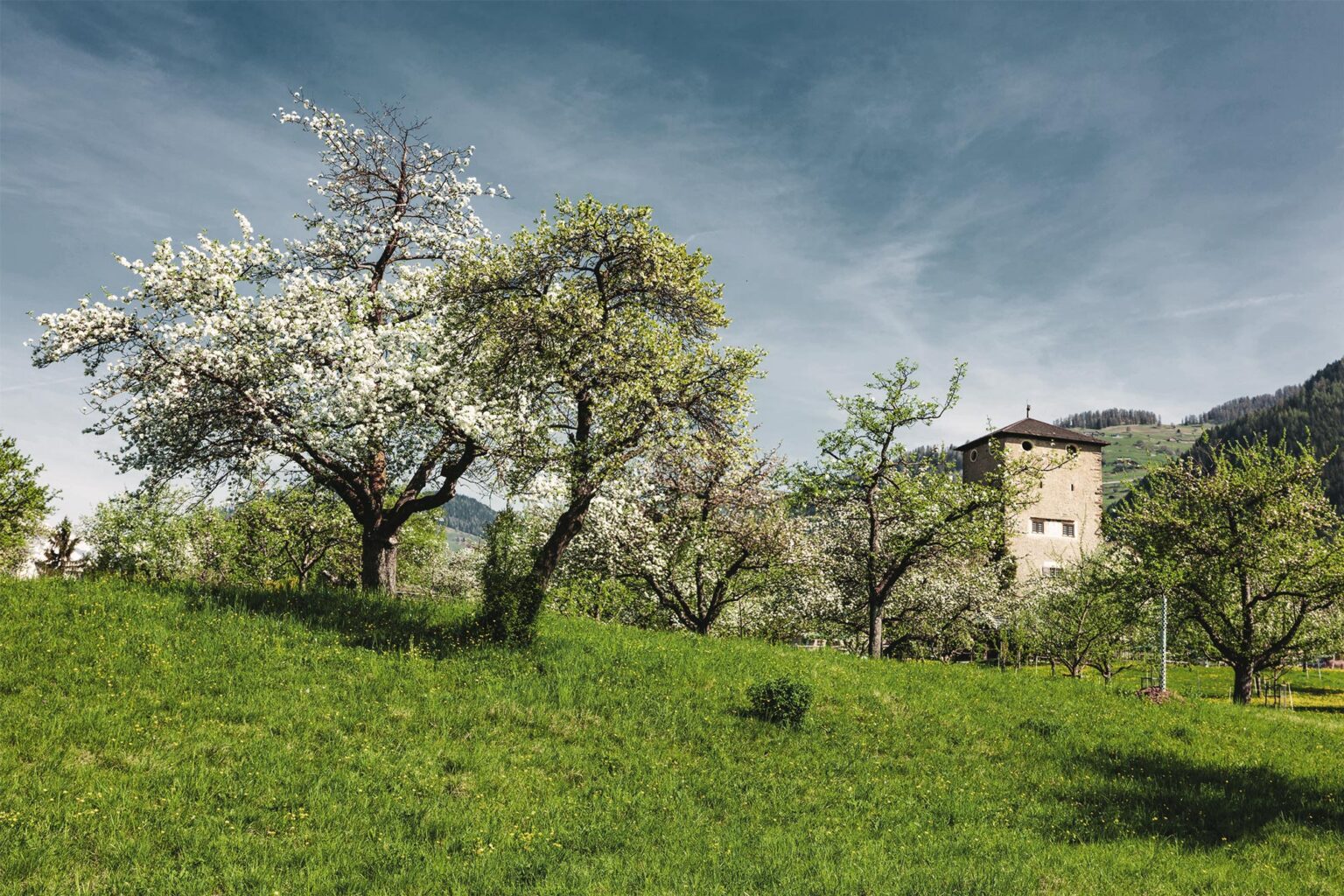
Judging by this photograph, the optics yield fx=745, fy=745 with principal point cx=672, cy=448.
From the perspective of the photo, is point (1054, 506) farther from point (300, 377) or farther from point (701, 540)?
point (300, 377)

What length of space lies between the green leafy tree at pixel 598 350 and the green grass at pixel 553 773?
446cm

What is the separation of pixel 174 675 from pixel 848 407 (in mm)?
24390

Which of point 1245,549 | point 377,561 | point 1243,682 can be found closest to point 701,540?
point 377,561

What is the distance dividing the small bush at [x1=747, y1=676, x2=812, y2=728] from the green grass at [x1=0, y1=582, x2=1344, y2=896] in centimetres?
37

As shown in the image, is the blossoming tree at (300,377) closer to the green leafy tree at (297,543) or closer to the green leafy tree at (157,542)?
the green leafy tree at (297,543)

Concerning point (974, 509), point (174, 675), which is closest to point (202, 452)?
point (174, 675)

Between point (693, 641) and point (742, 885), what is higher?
point (693, 641)

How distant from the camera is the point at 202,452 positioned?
19.7m

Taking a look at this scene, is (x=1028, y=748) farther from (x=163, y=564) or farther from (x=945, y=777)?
(x=163, y=564)

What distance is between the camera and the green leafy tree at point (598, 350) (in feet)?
60.3

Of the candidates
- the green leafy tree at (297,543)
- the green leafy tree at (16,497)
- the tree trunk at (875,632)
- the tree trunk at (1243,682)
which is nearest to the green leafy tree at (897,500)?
the tree trunk at (875,632)

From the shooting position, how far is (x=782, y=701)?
1555cm

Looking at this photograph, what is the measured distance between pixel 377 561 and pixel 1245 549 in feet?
103

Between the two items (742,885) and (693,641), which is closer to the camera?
(742,885)
